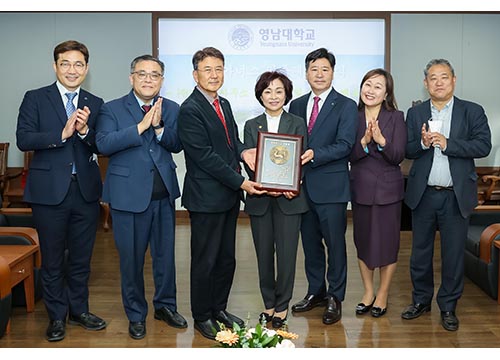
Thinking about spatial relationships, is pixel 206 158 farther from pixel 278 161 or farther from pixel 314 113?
pixel 314 113

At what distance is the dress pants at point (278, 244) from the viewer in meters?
3.62

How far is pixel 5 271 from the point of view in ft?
11.3

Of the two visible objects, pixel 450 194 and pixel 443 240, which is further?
pixel 443 240

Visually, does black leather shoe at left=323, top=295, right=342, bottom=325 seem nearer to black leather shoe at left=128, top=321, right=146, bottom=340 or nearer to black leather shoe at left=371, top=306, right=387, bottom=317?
black leather shoe at left=371, top=306, right=387, bottom=317

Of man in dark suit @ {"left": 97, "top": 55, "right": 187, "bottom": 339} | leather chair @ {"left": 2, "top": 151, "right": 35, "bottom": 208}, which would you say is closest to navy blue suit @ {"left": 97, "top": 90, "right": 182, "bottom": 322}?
man in dark suit @ {"left": 97, "top": 55, "right": 187, "bottom": 339}

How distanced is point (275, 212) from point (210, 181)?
0.48m

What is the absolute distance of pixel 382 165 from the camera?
3.79 meters

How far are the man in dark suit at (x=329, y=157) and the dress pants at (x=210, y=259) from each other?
54cm

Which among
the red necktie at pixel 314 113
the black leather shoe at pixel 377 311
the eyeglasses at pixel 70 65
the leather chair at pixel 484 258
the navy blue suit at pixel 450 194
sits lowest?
the black leather shoe at pixel 377 311

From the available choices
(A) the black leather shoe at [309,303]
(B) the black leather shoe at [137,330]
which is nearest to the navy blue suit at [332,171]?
(A) the black leather shoe at [309,303]

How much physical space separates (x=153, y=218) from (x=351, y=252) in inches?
122

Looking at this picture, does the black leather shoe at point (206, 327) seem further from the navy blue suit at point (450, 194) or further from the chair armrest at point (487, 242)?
the chair armrest at point (487, 242)

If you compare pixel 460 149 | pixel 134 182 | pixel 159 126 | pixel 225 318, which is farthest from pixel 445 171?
pixel 134 182

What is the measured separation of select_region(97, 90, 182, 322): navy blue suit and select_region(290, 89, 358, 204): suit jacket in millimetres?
801
